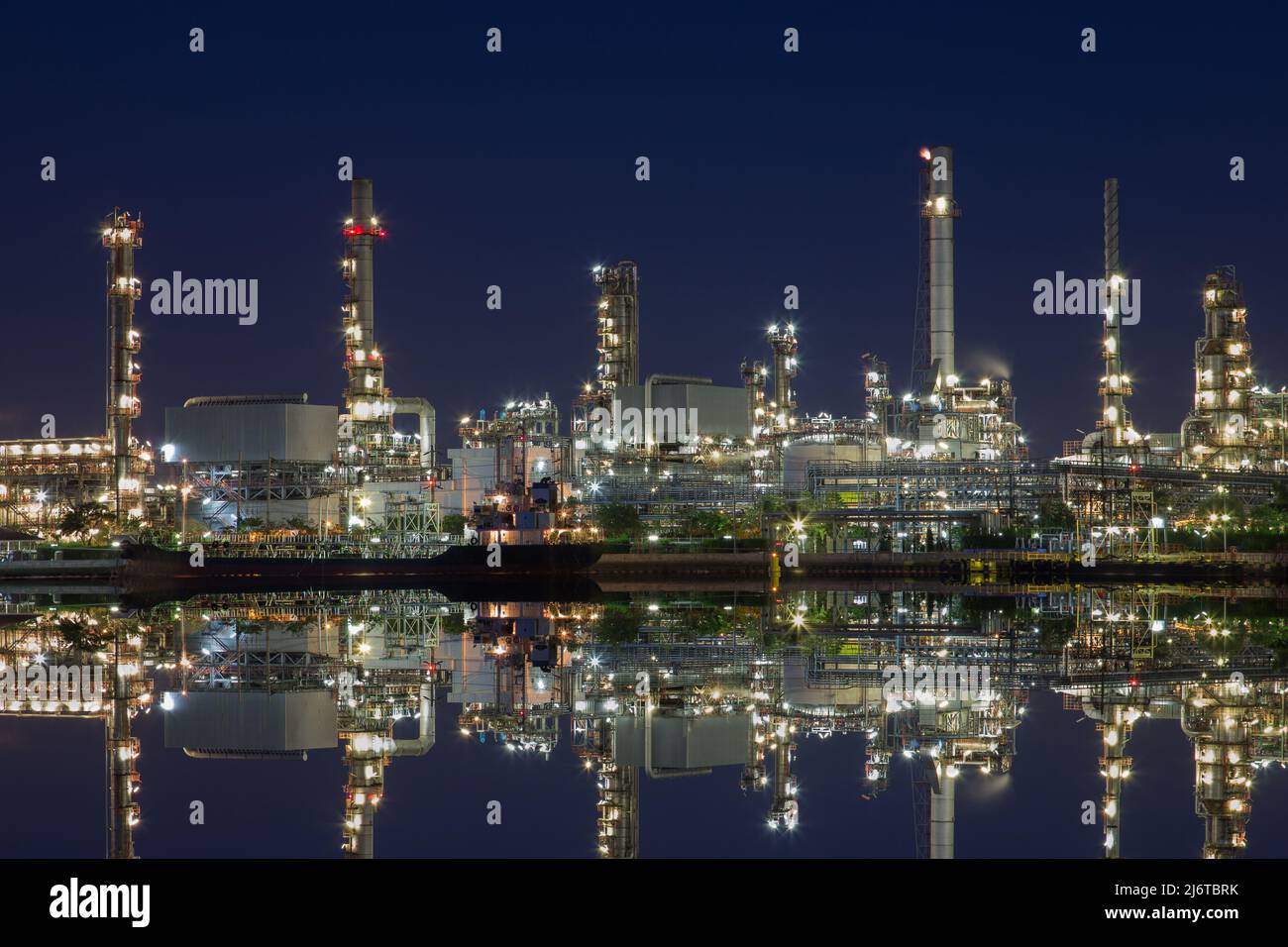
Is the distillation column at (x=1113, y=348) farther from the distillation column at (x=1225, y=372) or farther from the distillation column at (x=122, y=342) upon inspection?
the distillation column at (x=122, y=342)

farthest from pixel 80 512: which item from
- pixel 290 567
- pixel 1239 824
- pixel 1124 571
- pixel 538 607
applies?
pixel 1239 824

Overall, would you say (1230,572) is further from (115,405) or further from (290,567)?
(115,405)

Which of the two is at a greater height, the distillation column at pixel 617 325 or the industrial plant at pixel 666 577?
the distillation column at pixel 617 325

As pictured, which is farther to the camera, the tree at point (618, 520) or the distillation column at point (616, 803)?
the tree at point (618, 520)

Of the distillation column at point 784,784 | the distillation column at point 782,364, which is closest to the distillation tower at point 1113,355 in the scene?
the distillation column at point 782,364
